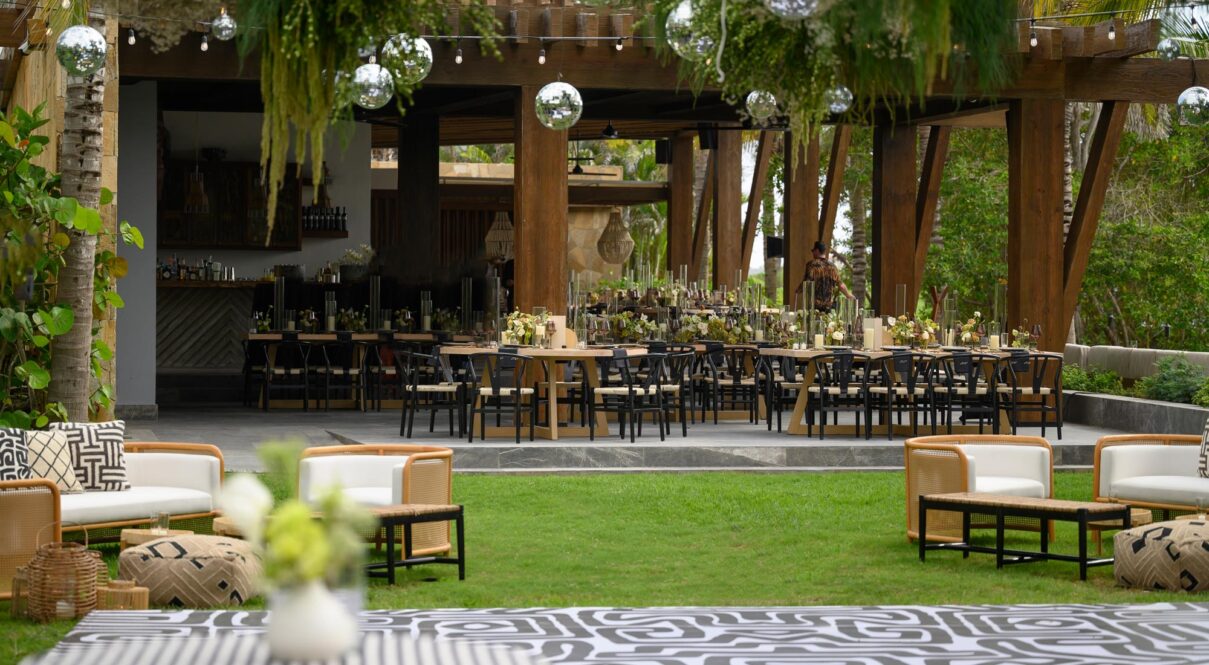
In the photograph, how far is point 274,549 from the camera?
3.07 m

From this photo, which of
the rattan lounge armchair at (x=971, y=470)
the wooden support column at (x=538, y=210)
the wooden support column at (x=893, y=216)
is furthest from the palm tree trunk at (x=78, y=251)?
the wooden support column at (x=893, y=216)

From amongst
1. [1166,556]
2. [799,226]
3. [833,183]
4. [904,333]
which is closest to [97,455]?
[1166,556]

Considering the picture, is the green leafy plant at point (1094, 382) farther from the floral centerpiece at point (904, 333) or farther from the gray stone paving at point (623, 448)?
the floral centerpiece at point (904, 333)

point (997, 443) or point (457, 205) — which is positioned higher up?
point (457, 205)

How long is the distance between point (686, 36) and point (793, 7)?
27.8 inches

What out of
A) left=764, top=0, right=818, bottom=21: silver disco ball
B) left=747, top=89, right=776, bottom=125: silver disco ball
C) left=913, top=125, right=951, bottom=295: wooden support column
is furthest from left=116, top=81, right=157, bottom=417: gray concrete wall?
left=764, top=0, right=818, bottom=21: silver disco ball

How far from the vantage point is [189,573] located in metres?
6.55

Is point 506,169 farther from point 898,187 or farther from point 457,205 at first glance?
point 898,187

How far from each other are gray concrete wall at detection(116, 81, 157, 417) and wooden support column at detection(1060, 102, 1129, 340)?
28.3 ft

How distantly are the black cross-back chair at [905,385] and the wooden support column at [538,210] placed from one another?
2867mm

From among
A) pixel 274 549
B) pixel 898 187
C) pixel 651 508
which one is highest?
pixel 898 187

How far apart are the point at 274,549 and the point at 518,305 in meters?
11.2

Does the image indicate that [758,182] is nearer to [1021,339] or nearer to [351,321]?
[351,321]

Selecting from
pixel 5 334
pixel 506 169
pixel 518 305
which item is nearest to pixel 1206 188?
pixel 506 169
